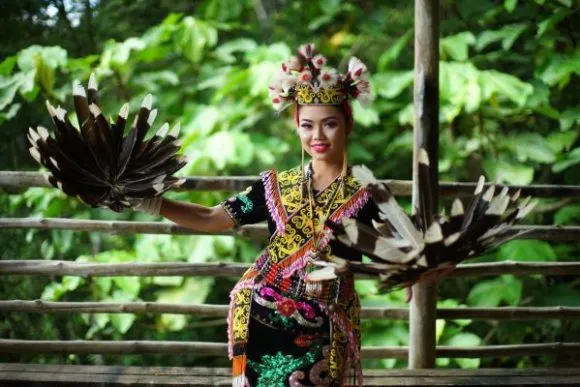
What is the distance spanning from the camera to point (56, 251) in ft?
16.3

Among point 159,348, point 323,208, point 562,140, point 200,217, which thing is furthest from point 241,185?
point 562,140

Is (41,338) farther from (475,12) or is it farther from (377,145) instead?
(475,12)

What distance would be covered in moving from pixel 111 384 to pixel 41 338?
159cm

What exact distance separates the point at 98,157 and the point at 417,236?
831 mm

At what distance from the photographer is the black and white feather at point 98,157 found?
6.72 feet

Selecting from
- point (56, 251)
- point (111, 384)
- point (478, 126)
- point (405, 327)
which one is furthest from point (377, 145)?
point (111, 384)

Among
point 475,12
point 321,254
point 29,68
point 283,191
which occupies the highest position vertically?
point 475,12

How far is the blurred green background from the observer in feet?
14.6

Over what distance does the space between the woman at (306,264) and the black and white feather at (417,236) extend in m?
0.21

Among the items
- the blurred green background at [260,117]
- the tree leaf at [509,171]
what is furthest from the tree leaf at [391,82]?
the tree leaf at [509,171]

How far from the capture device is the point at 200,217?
2.29m

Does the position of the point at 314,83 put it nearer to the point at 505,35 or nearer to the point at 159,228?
the point at 159,228

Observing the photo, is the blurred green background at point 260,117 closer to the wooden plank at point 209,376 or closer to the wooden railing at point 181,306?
the wooden railing at point 181,306

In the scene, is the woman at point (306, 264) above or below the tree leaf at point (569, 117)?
below
